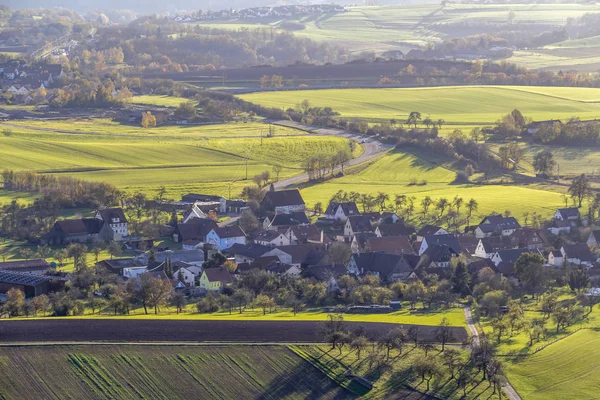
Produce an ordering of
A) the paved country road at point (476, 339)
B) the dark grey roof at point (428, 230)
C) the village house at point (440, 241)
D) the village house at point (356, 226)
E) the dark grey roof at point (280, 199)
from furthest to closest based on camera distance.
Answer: the dark grey roof at point (280, 199) → the village house at point (356, 226) → the dark grey roof at point (428, 230) → the village house at point (440, 241) → the paved country road at point (476, 339)

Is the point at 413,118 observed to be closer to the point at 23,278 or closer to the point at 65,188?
the point at 65,188

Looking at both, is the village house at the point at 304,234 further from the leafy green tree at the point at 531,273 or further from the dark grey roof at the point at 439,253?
the leafy green tree at the point at 531,273

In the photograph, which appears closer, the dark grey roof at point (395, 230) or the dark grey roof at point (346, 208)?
the dark grey roof at point (395, 230)

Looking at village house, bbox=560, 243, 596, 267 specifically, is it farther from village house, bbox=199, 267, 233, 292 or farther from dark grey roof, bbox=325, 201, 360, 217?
village house, bbox=199, 267, 233, 292

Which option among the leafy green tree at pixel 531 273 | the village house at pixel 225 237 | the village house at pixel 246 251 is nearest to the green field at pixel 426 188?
the village house at pixel 225 237

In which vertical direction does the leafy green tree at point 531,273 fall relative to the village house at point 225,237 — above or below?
above

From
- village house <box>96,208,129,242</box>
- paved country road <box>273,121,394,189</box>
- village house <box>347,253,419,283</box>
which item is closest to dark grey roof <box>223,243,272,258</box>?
village house <box>347,253,419,283</box>

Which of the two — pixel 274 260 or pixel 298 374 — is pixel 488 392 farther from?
pixel 274 260

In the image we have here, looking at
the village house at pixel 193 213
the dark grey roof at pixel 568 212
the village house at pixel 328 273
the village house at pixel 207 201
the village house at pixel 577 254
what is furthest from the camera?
the village house at pixel 207 201
